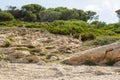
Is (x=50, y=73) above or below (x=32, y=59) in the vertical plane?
above

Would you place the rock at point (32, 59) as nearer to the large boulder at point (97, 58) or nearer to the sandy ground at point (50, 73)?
the large boulder at point (97, 58)

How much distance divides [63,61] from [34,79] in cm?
599

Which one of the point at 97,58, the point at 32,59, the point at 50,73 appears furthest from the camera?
the point at 32,59

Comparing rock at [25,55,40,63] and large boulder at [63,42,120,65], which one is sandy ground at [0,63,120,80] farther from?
large boulder at [63,42,120,65]

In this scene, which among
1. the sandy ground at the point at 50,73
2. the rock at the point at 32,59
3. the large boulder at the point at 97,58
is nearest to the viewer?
the sandy ground at the point at 50,73

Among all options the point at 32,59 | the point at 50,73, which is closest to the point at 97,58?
the point at 32,59

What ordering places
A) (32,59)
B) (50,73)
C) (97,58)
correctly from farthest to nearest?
1. (32,59)
2. (97,58)
3. (50,73)

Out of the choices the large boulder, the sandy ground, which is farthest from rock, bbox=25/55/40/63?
the sandy ground

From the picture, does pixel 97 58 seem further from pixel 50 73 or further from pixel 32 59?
pixel 50 73

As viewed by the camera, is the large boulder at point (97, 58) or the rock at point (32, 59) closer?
the large boulder at point (97, 58)

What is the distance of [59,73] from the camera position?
1529 centimetres

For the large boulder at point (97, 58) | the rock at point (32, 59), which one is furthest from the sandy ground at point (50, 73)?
the large boulder at point (97, 58)

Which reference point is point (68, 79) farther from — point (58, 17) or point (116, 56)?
point (58, 17)

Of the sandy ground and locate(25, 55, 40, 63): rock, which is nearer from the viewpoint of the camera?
the sandy ground
